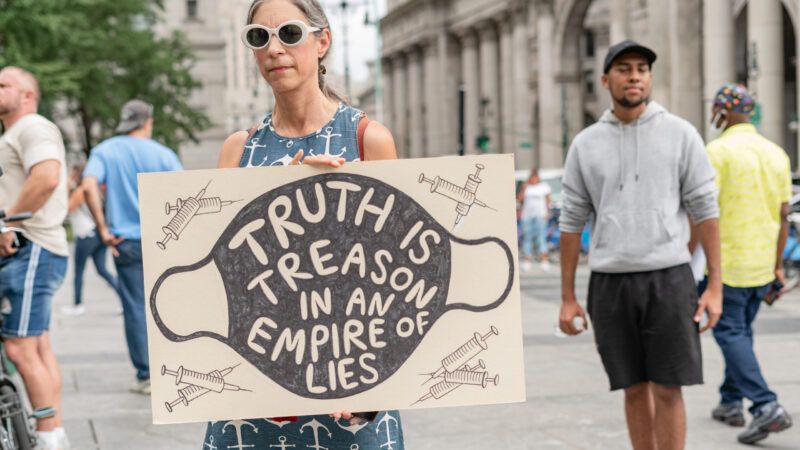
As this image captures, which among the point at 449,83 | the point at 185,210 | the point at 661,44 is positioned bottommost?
the point at 185,210

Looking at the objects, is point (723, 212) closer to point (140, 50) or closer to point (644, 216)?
point (644, 216)

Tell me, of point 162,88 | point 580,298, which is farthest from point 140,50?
point 580,298

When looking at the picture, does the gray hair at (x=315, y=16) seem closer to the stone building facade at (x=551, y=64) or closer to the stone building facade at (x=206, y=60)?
the stone building facade at (x=551, y=64)

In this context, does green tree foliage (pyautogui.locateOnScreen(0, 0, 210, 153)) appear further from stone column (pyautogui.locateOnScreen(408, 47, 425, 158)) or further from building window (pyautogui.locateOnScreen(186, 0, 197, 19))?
stone column (pyautogui.locateOnScreen(408, 47, 425, 158))

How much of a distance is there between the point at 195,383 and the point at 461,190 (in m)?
→ 0.79

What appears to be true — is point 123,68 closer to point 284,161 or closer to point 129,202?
point 129,202

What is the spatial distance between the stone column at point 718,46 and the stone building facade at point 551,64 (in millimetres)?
30

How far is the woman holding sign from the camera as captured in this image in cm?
327

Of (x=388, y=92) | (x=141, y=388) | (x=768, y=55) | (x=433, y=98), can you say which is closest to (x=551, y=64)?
(x=768, y=55)

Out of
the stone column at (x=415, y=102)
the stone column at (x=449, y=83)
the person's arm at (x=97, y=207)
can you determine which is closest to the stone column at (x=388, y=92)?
the stone column at (x=415, y=102)

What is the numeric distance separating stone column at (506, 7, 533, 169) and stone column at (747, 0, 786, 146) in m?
27.0

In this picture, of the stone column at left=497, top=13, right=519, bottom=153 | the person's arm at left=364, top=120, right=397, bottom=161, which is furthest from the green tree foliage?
the person's arm at left=364, top=120, right=397, bottom=161

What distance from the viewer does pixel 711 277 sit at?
552 centimetres

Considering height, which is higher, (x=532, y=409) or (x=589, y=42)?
(x=589, y=42)
